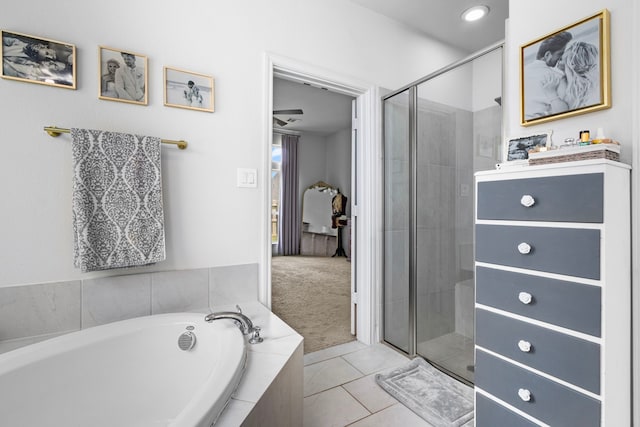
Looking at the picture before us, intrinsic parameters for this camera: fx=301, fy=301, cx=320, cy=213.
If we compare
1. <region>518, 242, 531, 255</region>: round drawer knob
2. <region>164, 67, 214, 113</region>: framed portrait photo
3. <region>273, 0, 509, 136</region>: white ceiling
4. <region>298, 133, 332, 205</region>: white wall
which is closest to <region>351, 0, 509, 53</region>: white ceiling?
<region>273, 0, 509, 136</region>: white ceiling

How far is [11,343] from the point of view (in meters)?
1.29

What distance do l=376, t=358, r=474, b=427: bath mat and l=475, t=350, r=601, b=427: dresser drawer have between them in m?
0.46

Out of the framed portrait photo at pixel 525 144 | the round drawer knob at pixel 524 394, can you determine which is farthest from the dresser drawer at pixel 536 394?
the framed portrait photo at pixel 525 144

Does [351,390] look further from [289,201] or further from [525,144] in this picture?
[289,201]

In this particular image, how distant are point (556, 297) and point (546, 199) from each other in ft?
1.10

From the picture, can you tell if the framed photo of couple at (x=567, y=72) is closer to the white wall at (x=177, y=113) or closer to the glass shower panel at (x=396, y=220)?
the glass shower panel at (x=396, y=220)

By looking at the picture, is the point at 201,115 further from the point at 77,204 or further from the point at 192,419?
the point at 192,419

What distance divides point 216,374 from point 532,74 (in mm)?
1782

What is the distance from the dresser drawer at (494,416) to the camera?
1112mm

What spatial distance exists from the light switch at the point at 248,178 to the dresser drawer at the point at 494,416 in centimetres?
158

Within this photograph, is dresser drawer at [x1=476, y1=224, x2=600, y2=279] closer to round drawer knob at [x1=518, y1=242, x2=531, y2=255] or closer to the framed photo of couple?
round drawer knob at [x1=518, y1=242, x2=531, y2=255]

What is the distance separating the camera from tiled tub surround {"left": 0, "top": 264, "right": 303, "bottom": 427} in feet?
3.35

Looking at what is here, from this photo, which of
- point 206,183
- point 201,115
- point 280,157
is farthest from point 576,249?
point 280,157

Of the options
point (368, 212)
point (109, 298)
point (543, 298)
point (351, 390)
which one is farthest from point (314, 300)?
point (543, 298)
